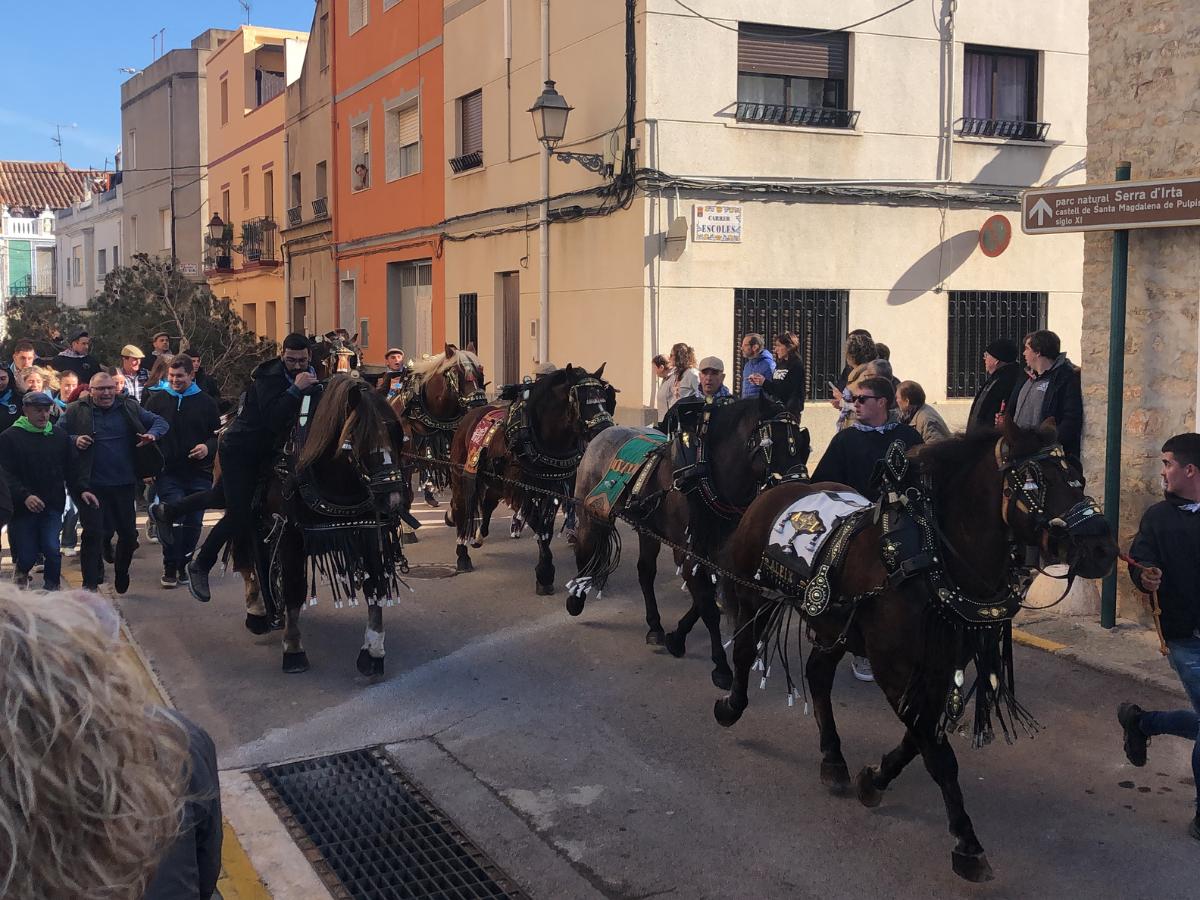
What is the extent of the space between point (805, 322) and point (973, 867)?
11734mm

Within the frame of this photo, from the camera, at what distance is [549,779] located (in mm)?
5473

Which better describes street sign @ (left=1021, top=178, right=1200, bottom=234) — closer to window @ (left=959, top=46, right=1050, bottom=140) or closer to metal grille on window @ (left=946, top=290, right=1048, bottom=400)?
metal grille on window @ (left=946, top=290, right=1048, bottom=400)

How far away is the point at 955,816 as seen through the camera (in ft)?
14.5

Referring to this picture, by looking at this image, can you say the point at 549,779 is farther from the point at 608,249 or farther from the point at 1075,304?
the point at 1075,304

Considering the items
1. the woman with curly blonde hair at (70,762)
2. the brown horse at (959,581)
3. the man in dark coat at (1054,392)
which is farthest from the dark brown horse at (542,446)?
the woman with curly blonde hair at (70,762)

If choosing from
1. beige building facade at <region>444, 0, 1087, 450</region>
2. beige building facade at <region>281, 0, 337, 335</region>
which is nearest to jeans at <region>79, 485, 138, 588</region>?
beige building facade at <region>444, 0, 1087, 450</region>

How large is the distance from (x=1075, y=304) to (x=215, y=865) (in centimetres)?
1693

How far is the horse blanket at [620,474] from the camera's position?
770 cm

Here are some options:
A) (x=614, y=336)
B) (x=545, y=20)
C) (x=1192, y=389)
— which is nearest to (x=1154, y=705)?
(x=1192, y=389)

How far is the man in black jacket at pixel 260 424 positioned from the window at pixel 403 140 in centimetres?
1543

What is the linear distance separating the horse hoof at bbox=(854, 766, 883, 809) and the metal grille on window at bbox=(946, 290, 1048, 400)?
1204cm

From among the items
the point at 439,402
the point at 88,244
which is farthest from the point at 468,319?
the point at 88,244

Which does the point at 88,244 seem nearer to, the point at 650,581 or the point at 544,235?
the point at 544,235

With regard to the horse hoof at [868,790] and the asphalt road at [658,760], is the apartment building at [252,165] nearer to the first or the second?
the asphalt road at [658,760]
